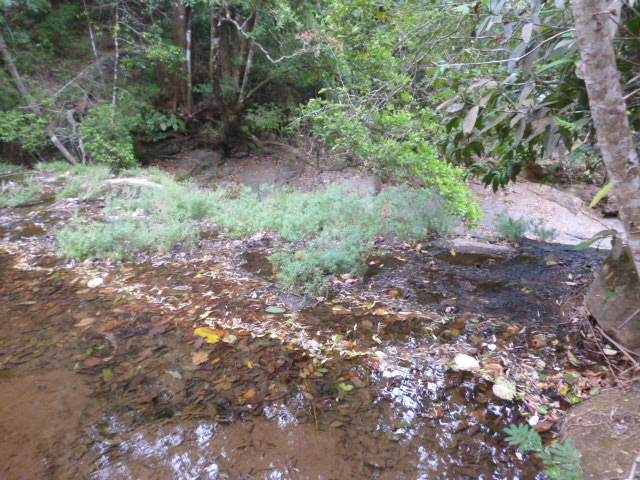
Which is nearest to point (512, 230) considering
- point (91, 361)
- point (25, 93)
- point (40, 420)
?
point (91, 361)

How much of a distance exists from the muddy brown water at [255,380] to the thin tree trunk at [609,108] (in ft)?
4.03

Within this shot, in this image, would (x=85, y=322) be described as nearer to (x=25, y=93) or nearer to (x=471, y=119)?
(x=471, y=119)

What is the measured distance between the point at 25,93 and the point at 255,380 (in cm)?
1210

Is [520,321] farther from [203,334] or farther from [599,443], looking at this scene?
[203,334]

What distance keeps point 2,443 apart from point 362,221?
3929 mm

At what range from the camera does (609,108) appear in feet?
4.25

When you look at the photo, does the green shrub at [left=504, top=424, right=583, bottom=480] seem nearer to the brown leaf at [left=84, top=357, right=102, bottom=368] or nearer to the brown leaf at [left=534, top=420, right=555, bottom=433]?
the brown leaf at [left=534, top=420, right=555, bottom=433]

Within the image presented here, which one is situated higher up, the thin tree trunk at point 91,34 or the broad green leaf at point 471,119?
the thin tree trunk at point 91,34

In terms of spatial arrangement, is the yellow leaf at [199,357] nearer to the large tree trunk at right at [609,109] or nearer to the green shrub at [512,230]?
the large tree trunk at right at [609,109]

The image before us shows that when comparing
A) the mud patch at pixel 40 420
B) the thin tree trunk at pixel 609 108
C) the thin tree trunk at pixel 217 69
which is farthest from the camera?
the thin tree trunk at pixel 217 69

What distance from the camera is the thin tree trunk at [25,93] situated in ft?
31.8

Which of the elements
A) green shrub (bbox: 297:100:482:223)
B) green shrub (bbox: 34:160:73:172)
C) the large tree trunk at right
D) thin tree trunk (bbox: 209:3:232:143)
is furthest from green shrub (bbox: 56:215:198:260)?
thin tree trunk (bbox: 209:3:232:143)

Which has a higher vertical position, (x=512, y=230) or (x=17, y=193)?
(x=512, y=230)

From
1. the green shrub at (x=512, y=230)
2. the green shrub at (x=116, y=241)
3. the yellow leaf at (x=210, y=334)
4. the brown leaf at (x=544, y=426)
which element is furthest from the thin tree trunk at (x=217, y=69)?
the brown leaf at (x=544, y=426)
